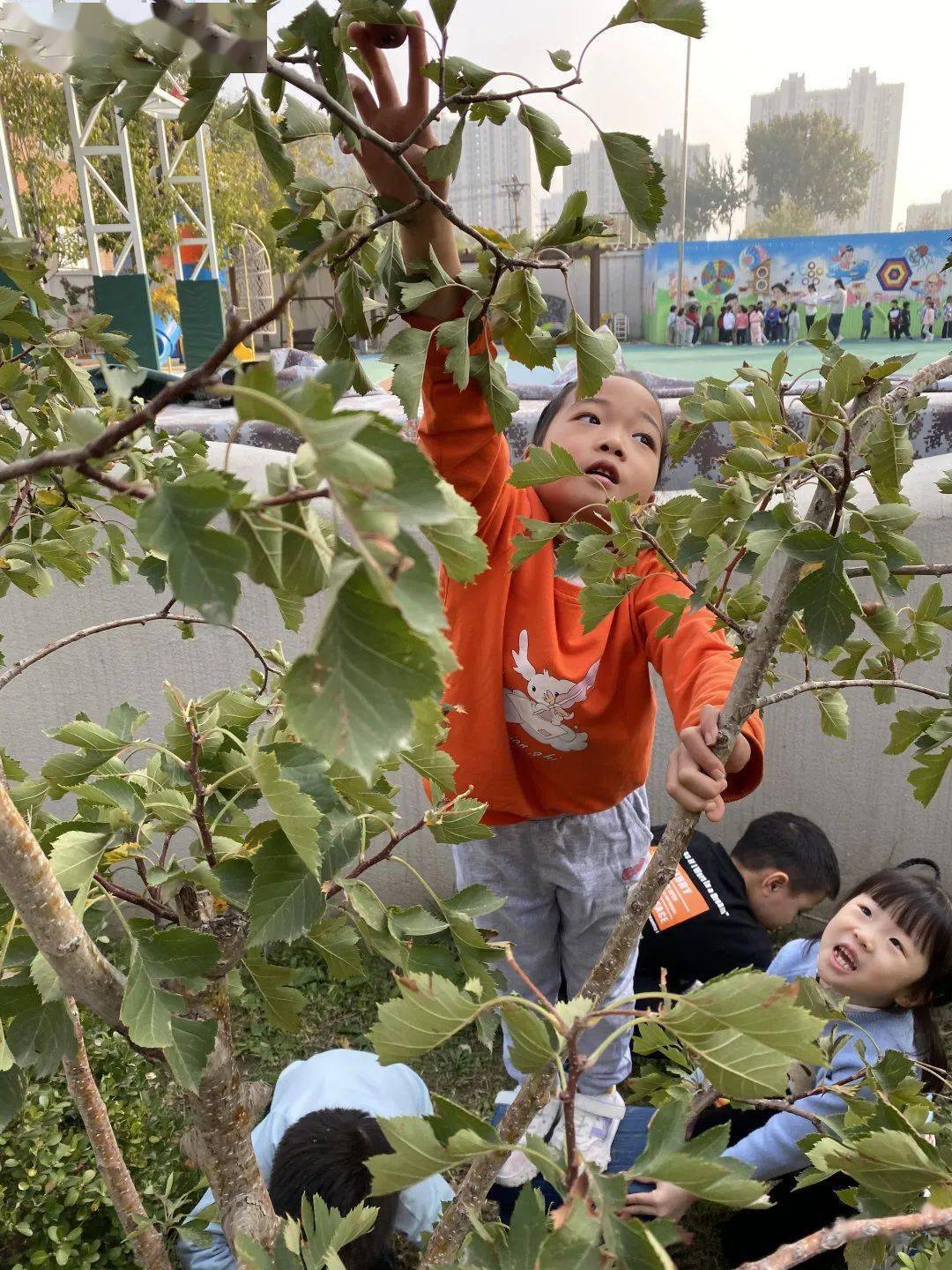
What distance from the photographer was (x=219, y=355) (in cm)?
29

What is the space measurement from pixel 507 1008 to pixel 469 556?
0.20 metres

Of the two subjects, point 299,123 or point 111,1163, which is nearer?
point 299,123

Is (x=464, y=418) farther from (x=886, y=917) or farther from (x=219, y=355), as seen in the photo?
(x=886, y=917)

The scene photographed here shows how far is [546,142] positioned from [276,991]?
65 centimetres

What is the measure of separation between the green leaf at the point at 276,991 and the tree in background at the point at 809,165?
25055 mm

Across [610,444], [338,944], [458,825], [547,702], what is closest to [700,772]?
[458,825]

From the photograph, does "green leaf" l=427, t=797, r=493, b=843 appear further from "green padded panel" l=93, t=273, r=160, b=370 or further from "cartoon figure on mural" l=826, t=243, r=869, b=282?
"cartoon figure on mural" l=826, t=243, r=869, b=282

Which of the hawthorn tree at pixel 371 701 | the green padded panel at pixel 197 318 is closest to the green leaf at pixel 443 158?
the hawthorn tree at pixel 371 701

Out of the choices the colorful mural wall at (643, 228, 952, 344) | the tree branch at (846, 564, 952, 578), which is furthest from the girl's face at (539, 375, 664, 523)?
the colorful mural wall at (643, 228, 952, 344)

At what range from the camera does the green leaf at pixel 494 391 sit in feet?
2.29

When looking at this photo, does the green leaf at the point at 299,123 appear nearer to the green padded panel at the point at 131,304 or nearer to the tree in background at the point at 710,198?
the green padded panel at the point at 131,304

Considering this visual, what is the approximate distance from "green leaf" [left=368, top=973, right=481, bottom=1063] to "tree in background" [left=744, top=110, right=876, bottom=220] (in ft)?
82.7

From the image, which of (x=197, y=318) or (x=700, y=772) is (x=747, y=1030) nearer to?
(x=700, y=772)

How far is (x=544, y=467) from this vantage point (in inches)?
32.2
